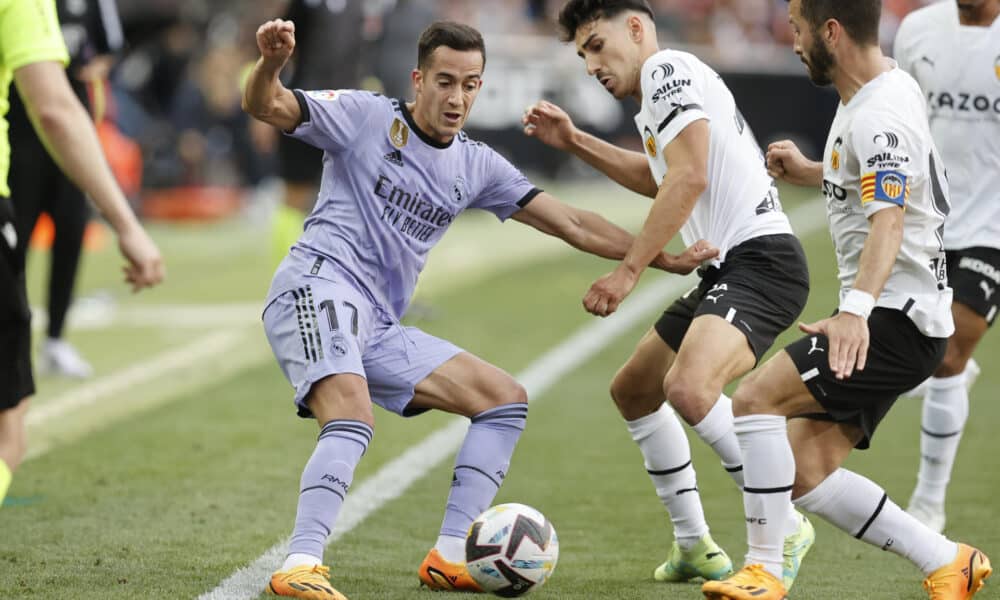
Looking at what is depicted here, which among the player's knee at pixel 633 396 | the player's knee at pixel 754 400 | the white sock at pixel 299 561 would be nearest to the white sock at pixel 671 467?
the player's knee at pixel 633 396

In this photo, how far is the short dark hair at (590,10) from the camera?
5.30 metres

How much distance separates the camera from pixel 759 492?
4.76 meters

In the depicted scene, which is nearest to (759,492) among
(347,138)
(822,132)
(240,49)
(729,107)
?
(729,107)

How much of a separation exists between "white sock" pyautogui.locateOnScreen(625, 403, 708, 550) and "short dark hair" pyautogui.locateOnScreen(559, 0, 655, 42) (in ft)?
4.74

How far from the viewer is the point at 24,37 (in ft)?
13.9

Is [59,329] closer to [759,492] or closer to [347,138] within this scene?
[347,138]

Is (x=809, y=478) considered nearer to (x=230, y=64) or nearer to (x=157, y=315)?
(x=157, y=315)

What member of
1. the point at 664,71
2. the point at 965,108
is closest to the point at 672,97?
the point at 664,71

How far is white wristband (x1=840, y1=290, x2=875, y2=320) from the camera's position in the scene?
14.3 ft

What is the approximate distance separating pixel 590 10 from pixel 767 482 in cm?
180

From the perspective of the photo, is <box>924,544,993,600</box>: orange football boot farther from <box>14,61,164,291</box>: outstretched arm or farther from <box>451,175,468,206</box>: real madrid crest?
<box>14,61,164,291</box>: outstretched arm

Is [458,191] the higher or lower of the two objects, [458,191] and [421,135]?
the lower

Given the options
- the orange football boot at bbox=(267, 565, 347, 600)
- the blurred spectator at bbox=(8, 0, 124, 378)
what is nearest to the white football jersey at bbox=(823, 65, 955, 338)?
the orange football boot at bbox=(267, 565, 347, 600)

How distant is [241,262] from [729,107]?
11.1 meters
